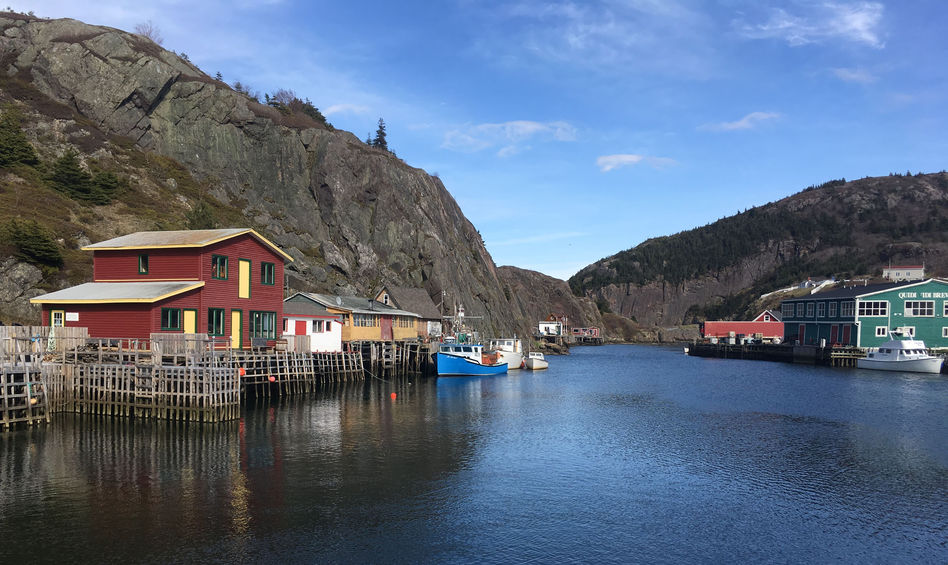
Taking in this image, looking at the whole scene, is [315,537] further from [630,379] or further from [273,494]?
[630,379]

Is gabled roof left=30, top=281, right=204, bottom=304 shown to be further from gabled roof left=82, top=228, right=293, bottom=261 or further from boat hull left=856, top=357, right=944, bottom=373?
boat hull left=856, top=357, right=944, bottom=373

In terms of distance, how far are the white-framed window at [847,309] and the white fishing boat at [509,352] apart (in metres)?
49.1

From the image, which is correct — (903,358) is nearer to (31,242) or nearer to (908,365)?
(908,365)

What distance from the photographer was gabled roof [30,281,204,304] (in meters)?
42.1

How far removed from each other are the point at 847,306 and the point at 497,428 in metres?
77.8

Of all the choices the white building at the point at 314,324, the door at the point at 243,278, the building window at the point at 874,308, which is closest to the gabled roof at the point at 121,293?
the door at the point at 243,278

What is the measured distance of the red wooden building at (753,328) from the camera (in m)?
145

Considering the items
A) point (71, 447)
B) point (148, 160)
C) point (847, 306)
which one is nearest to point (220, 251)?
point (71, 447)

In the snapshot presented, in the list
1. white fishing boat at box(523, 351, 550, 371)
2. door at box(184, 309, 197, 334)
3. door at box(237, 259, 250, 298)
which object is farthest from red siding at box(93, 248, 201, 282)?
white fishing boat at box(523, 351, 550, 371)

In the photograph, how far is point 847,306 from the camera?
3760 inches

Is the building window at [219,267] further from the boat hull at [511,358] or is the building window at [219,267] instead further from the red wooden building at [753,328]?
the red wooden building at [753,328]

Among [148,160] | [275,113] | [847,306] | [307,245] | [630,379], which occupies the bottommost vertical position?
[630,379]

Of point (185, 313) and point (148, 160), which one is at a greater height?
point (148, 160)

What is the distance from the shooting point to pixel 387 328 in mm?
80188
